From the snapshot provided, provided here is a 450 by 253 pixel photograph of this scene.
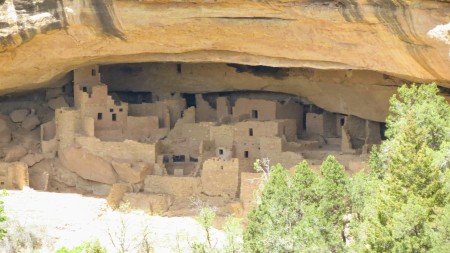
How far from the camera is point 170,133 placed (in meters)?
21.6

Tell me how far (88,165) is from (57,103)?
2590mm

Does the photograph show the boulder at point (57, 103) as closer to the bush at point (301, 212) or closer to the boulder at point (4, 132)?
the boulder at point (4, 132)

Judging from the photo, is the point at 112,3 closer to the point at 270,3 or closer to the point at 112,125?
the point at 270,3

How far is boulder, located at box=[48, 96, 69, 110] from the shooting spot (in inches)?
904

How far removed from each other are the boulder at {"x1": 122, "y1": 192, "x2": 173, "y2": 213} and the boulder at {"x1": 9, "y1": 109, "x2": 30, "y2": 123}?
4379 millimetres

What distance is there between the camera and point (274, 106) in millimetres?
21594

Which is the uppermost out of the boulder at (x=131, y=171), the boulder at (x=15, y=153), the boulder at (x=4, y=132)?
the boulder at (x=4, y=132)

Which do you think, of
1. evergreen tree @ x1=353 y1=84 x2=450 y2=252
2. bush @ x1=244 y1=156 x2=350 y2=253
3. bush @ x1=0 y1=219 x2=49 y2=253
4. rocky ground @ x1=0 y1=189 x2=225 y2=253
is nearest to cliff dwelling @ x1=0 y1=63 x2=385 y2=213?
rocky ground @ x1=0 y1=189 x2=225 y2=253

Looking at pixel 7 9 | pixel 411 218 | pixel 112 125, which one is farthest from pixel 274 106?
pixel 411 218

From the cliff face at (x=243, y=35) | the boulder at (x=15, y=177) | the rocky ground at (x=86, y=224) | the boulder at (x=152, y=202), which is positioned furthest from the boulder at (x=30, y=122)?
the boulder at (x=152, y=202)

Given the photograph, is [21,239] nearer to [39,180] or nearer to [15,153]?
[39,180]

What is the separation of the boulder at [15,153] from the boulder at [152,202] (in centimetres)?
309

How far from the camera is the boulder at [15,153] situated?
2166 cm

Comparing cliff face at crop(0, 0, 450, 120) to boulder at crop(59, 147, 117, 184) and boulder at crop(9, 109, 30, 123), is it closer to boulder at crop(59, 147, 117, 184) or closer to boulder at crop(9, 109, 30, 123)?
boulder at crop(59, 147, 117, 184)
